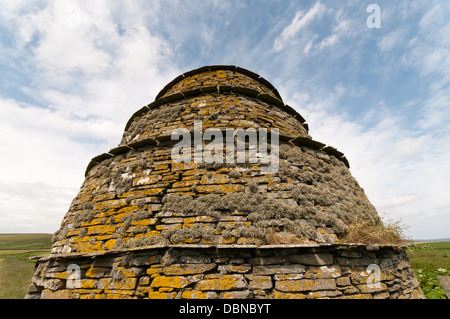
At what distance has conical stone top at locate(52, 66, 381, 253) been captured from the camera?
3.27 metres

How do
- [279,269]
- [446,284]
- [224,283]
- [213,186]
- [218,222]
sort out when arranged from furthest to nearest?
[446,284]
[213,186]
[218,222]
[279,269]
[224,283]

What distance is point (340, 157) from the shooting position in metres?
5.59

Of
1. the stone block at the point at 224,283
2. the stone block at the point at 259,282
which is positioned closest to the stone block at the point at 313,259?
the stone block at the point at 259,282

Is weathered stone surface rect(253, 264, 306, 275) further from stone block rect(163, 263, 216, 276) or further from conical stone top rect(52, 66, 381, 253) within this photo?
stone block rect(163, 263, 216, 276)

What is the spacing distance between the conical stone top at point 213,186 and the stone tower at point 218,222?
22mm

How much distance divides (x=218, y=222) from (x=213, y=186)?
701mm

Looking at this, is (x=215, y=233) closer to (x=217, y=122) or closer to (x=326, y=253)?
(x=326, y=253)

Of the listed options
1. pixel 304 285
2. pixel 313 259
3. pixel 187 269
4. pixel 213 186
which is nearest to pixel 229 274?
pixel 187 269

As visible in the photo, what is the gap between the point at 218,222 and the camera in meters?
3.29

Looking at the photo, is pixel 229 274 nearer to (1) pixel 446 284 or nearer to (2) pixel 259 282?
(2) pixel 259 282
